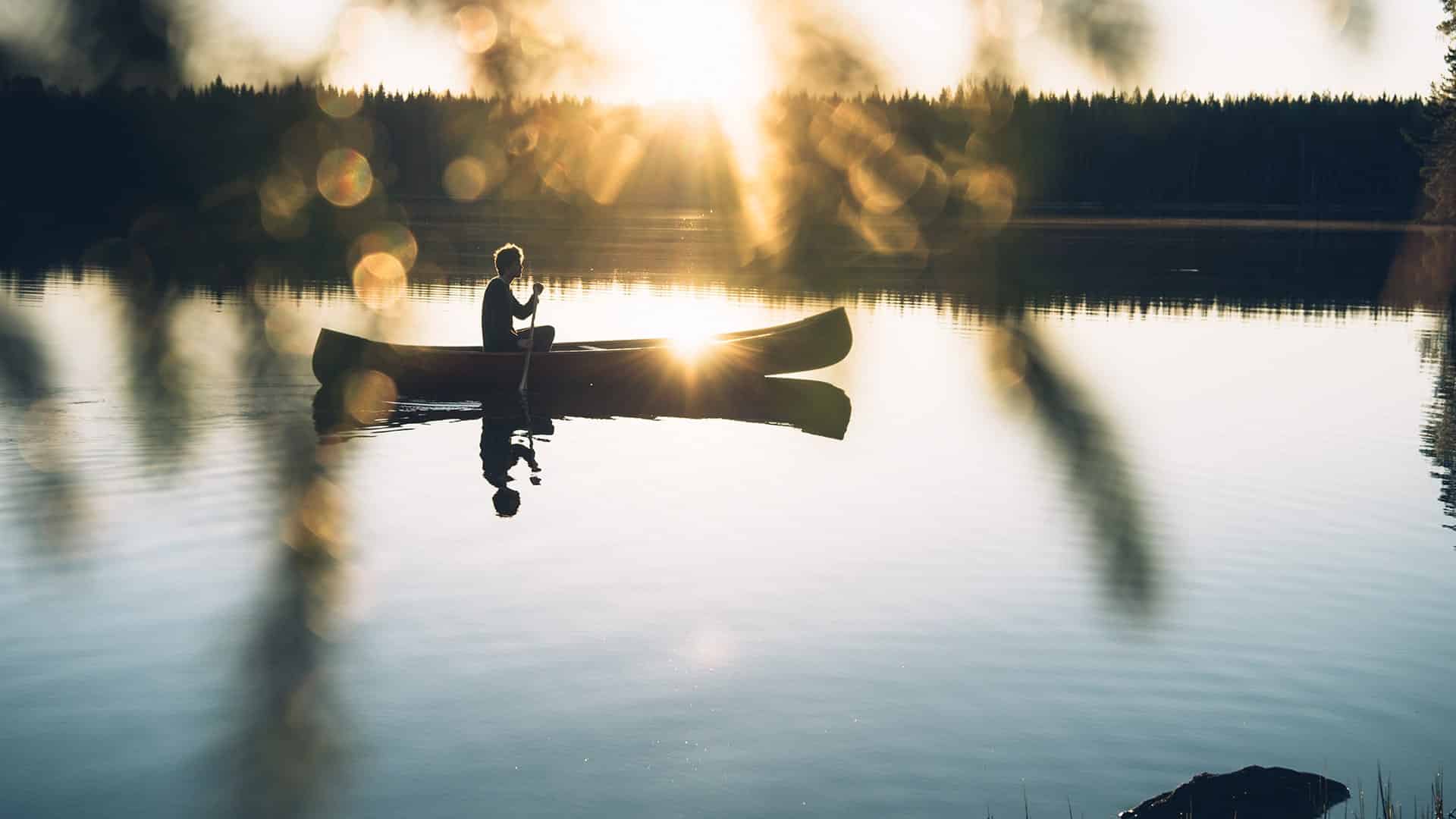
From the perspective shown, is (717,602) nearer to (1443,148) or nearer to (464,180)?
(1443,148)

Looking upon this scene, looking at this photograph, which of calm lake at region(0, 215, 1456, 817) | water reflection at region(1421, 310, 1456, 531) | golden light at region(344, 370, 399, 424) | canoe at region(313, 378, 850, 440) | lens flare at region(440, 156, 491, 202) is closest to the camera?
calm lake at region(0, 215, 1456, 817)

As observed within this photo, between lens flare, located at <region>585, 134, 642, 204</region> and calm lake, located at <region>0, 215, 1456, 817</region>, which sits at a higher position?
lens flare, located at <region>585, 134, 642, 204</region>

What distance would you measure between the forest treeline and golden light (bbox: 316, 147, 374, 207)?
114 centimetres

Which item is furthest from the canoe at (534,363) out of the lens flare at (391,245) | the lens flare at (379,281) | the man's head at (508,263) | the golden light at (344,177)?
the golden light at (344,177)

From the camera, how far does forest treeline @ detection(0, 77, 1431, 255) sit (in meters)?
105

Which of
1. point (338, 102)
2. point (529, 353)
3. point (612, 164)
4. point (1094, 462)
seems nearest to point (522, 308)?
point (529, 353)

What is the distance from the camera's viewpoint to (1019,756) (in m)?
6.60

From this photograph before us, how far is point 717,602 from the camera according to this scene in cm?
907

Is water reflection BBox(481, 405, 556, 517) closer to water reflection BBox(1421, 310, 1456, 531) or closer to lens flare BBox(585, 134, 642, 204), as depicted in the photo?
water reflection BBox(1421, 310, 1456, 531)

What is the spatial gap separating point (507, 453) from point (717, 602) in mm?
5867

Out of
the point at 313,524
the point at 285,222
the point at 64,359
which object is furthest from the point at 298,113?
the point at 313,524

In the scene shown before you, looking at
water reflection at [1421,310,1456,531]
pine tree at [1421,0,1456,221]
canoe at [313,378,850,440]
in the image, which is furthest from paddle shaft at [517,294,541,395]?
pine tree at [1421,0,1456,221]

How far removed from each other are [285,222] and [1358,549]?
251ft

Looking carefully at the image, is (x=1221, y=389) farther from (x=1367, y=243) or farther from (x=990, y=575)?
(x=1367, y=243)
